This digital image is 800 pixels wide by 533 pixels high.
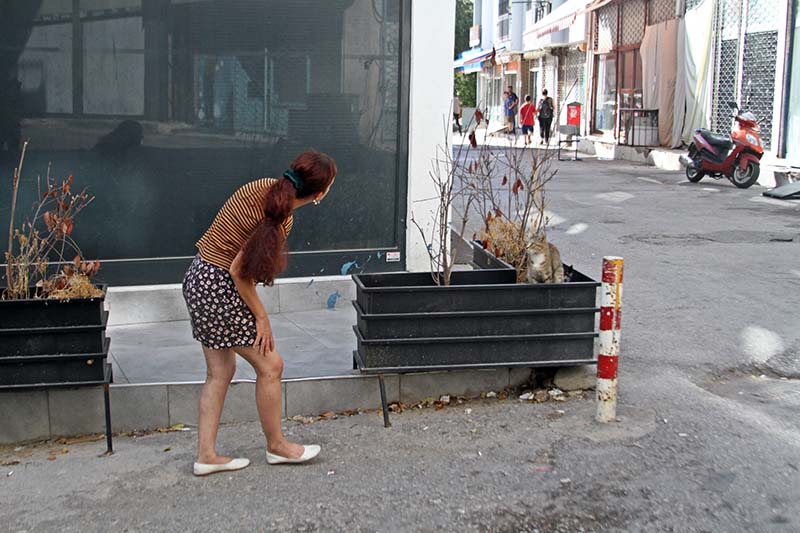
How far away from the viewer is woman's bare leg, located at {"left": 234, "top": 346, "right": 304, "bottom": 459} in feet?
15.3

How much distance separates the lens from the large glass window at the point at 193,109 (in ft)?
23.1

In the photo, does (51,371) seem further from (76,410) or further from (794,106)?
(794,106)

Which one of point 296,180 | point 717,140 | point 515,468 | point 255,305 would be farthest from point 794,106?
point 255,305

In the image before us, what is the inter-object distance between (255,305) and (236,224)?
0.38 meters

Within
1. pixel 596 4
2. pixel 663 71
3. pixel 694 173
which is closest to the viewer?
pixel 694 173

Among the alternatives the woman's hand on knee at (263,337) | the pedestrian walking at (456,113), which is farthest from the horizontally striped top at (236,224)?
the pedestrian walking at (456,113)

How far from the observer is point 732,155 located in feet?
57.0

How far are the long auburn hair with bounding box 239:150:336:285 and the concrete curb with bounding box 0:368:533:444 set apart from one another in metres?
1.28

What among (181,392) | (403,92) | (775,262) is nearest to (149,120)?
(403,92)

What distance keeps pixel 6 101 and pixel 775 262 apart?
7.22 metres

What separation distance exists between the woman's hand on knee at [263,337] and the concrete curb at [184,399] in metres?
0.93

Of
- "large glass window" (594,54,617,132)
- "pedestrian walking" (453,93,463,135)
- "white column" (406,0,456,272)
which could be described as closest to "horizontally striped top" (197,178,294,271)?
"white column" (406,0,456,272)

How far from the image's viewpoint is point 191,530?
4.14 m

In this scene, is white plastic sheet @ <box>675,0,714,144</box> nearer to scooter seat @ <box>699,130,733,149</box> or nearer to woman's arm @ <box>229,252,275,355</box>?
scooter seat @ <box>699,130,733,149</box>
